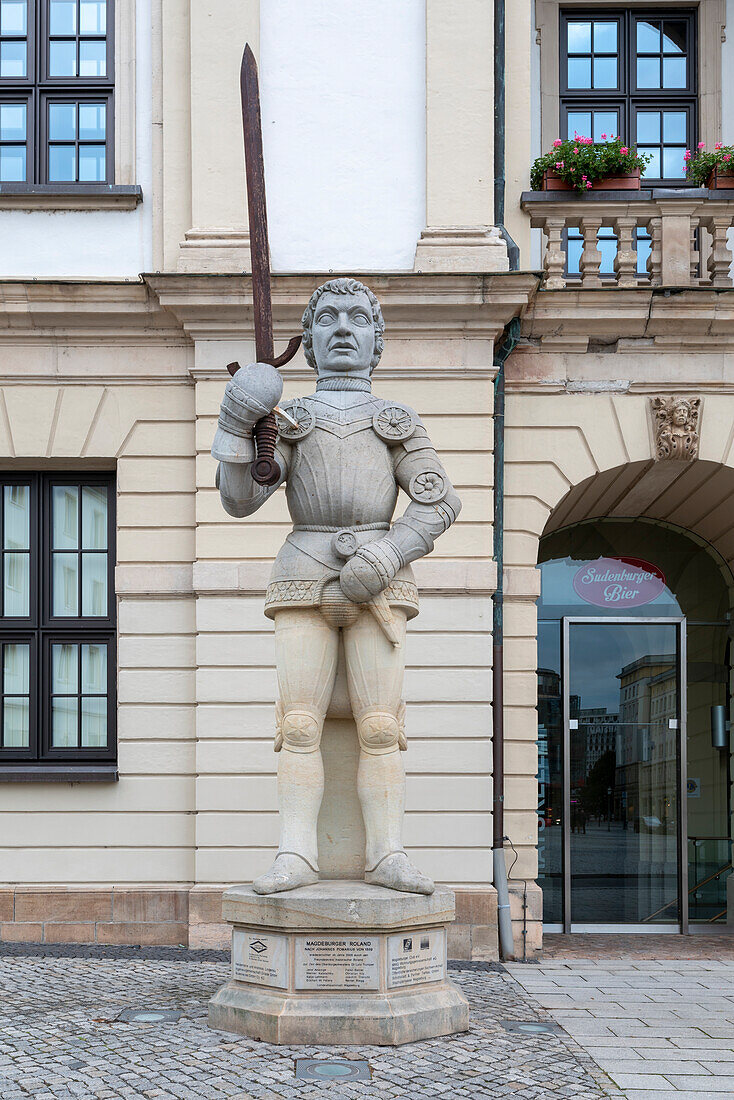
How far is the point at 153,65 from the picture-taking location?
391 inches

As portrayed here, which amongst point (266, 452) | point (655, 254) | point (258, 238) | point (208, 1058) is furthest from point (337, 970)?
point (655, 254)

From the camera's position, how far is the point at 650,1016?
6805 mm

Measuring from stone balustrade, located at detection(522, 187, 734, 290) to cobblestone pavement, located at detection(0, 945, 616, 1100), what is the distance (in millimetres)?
5439

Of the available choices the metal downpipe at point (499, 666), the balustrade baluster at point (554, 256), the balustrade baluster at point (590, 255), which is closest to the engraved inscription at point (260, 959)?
the metal downpipe at point (499, 666)

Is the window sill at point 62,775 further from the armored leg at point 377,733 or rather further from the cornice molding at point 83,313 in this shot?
the armored leg at point 377,733

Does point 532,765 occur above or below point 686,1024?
above

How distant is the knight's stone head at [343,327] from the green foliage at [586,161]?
4.10 m

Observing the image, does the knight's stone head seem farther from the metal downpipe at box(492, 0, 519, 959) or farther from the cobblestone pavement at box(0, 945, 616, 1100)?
the metal downpipe at box(492, 0, 519, 959)

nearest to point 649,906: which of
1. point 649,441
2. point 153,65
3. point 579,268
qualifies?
point 649,441

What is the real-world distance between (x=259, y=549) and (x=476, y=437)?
1.78 m

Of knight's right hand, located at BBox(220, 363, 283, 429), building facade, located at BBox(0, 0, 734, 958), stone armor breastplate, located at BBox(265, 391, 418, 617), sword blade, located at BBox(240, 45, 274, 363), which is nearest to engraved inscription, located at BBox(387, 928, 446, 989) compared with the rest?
stone armor breastplate, located at BBox(265, 391, 418, 617)

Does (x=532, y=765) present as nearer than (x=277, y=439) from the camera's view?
No

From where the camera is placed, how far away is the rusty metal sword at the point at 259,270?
5.55 m

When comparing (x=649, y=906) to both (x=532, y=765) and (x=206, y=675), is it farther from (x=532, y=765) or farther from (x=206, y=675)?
(x=206, y=675)
